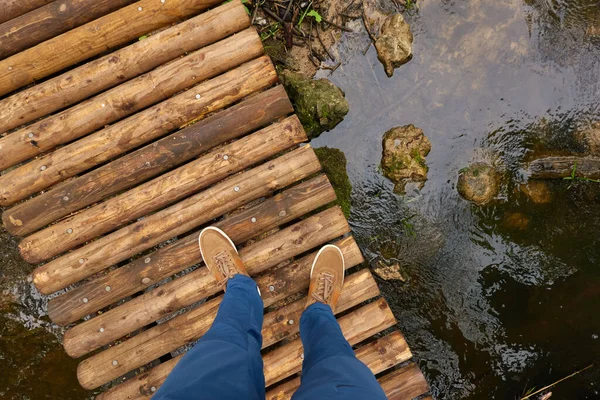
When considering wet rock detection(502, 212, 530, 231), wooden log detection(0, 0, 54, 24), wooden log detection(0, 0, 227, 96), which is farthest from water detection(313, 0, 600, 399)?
wooden log detection(0, 0, 54, 24)

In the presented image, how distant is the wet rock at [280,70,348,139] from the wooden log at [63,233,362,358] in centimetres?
122

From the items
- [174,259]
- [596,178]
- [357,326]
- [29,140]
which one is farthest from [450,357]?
[29,140]

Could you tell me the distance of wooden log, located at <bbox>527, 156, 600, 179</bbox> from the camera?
3643 mm

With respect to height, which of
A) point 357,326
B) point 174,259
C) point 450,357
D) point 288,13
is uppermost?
point 288,13

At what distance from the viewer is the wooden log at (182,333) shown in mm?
3186

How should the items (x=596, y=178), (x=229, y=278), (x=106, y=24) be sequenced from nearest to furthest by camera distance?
(x=229, y=278) → (x=106, y=24) → (x=596, y=178)

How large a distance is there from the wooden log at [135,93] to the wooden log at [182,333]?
1854 millimetres

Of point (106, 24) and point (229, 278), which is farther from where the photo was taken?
point (106, 24)

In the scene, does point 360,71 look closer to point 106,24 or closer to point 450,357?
point 106,24

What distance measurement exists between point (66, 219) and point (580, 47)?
506 centimetres

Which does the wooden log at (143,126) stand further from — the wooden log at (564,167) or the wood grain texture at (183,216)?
the wooden log at (564,167)

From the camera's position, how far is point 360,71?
378 centimetres

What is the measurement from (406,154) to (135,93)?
8.35ft

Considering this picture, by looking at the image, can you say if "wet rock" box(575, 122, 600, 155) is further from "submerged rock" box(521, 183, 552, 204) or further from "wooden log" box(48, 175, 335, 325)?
"wooden log" box(48, 175, 335, 325)
